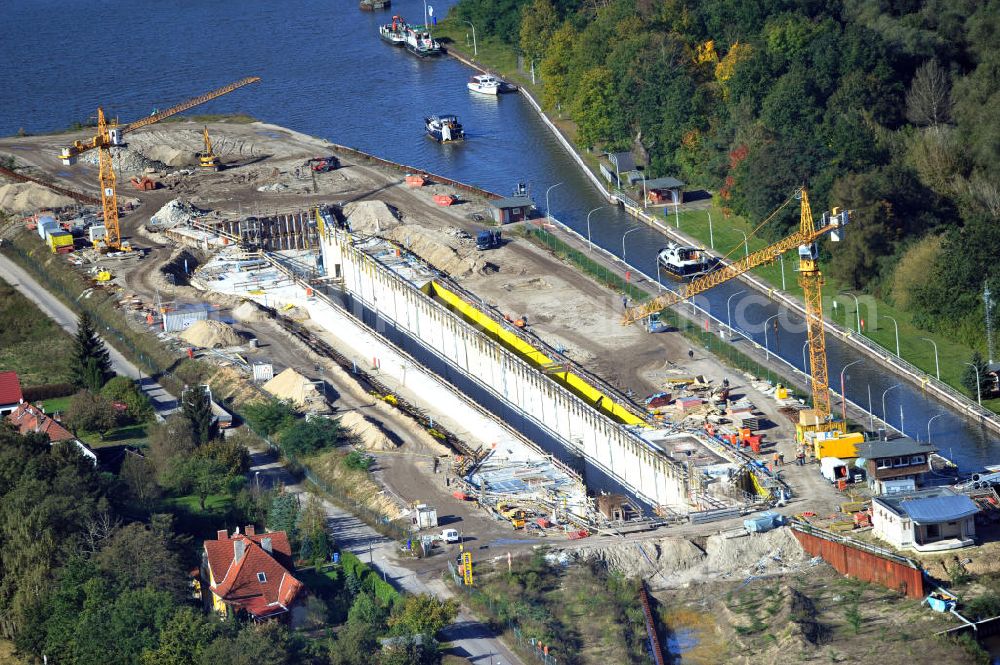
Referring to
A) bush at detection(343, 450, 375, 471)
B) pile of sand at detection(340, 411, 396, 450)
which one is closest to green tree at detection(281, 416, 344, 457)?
pile of sand at detection(340, 411, 396, 450)

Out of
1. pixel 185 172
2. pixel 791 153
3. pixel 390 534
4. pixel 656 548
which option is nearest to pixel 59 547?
pixel 390 534

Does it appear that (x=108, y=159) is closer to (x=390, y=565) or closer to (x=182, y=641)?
(x=390, y=565)

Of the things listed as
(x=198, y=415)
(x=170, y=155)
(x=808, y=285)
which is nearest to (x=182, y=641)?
(x=198, y=415)

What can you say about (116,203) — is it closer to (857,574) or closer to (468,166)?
(468,166)

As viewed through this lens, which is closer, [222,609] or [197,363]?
[222,609]

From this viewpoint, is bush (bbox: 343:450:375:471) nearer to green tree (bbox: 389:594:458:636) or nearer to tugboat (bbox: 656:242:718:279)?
green tree (bbox: 389:594:458:636)
